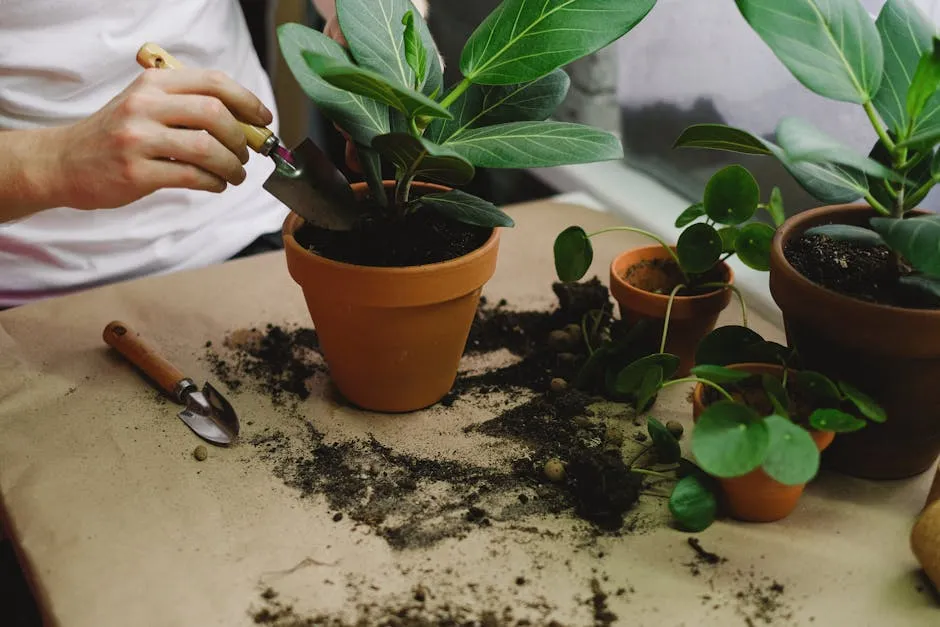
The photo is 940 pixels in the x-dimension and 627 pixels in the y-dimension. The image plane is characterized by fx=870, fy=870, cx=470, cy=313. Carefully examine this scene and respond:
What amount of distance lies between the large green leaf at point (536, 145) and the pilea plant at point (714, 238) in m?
0.16

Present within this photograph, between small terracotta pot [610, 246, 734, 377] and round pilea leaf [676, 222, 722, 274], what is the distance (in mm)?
38

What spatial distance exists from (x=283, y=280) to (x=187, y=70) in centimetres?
44

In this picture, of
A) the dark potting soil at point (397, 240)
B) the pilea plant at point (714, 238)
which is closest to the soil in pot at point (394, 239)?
the dark potting soil at point (397, 240)

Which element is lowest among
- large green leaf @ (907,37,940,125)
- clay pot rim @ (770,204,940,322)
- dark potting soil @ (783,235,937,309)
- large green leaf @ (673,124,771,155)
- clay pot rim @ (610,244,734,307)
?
clay pot rim @ (610,244,734,307)

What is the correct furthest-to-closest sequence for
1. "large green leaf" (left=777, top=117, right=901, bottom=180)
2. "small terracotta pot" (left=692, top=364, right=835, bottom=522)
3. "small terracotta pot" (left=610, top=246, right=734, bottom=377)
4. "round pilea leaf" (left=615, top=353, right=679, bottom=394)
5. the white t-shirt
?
the white t-shirt, "small terracotta pot" (left=610, top=246, right=734, bottom=377), "round pilea leaf" (left=615, top=353, right=679, bottom=394), "small terracotta pot" (left=692, top=364, right=835, bottom=522), "large green leaf" (left=777, top=117, right=901, bottom=180)

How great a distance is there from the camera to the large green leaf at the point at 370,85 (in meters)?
0.70

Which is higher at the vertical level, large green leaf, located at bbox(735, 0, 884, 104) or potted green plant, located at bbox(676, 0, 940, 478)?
large green leaf, located at bbox(735, 0, 884, 104)

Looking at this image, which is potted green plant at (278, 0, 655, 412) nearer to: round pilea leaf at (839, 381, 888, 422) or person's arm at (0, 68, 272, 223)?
person's arm at (0, 68, 272, 223)

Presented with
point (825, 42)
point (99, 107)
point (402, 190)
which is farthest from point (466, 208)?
point (99, 107)

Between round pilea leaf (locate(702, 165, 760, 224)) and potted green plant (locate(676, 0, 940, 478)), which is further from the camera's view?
round pilea leaf (locate(702, 165, 760, 224))

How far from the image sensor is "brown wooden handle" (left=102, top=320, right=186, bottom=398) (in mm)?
998

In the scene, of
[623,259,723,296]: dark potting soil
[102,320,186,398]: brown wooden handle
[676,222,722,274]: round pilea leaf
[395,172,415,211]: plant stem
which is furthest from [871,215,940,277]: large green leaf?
[102,320,186,398]: brown wooden handle

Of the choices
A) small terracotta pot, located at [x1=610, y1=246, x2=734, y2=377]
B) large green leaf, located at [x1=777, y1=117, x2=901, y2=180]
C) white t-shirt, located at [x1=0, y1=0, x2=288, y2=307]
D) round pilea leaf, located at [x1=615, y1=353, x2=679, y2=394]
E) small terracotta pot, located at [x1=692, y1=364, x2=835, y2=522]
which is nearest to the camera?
large green leaf, located at [x1=777, y1=117, x2=901, y2=180]

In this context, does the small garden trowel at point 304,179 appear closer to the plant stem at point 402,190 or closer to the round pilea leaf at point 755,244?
the plant stem at point 402,190
